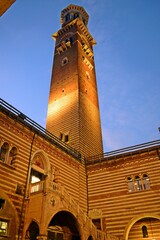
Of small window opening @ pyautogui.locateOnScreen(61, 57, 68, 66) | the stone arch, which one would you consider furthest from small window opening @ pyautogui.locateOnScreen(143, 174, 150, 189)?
small window opening @ pyautogui.locateOnScreen(61, 57, 68, 66)

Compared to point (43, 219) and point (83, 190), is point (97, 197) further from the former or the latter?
point (43, 219)

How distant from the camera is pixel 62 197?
46.3ft

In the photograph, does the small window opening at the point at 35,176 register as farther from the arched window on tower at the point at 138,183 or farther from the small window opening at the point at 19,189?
the arched window on tower at the point at 138,183

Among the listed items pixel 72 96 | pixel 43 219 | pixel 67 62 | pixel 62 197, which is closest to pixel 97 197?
pixel 62 197

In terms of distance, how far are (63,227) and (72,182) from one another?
4.01 meters

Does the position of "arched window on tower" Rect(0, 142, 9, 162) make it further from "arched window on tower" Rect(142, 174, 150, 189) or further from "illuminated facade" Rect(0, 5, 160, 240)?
"arched window on tower" Rect(142, 174, 150, 189)

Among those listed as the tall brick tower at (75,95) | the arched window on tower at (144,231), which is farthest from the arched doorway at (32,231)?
the tall brick tower at (75,95)

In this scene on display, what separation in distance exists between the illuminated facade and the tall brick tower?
0.51 ft

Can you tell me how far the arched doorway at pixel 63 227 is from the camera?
1553 centimetres

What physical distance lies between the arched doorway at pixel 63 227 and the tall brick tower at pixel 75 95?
8.07 m

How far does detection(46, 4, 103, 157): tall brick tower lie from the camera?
25.2 meters

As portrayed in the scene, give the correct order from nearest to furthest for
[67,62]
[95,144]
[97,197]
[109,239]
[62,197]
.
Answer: [62,197] → [109,239] → [97,197] → [95,144] → [67,62]

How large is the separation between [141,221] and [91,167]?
6.71 m

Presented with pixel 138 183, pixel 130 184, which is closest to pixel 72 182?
pixel 130 184
